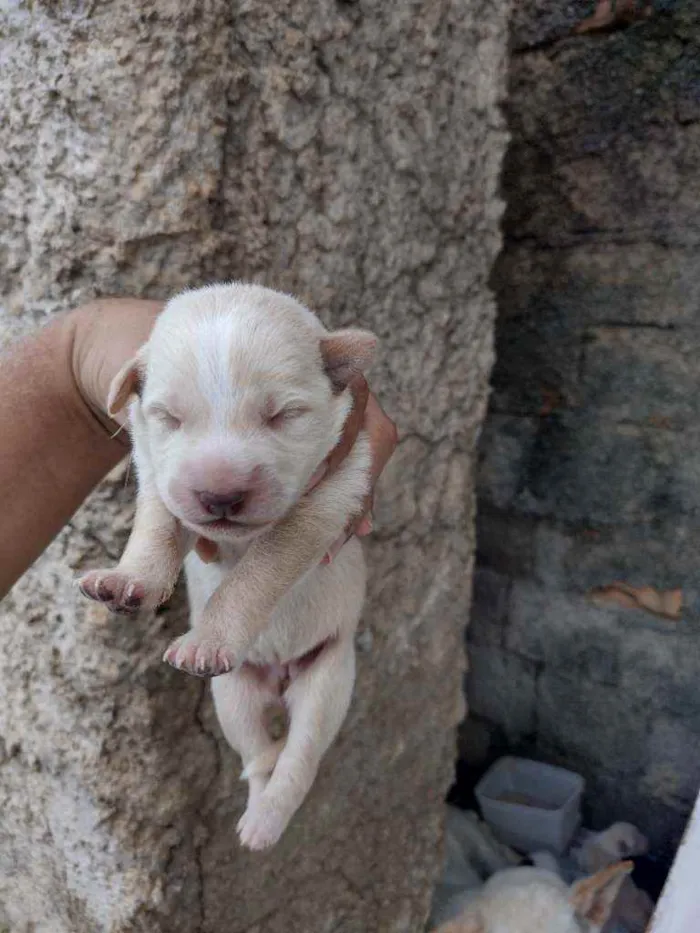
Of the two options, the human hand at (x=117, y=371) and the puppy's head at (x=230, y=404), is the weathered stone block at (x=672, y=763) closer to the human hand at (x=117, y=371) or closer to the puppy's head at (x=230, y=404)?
the human hand at (x=117, y=371)

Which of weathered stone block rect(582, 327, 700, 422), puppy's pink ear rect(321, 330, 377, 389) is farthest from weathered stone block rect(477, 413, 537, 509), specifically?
puppy's pink ear rect(321, 330, 377, 389)

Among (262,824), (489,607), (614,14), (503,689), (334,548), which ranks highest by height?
(614,14)

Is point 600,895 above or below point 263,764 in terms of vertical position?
below

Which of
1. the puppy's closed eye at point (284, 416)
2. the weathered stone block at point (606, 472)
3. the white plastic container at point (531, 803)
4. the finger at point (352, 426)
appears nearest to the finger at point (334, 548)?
the finger at point (352, 426)

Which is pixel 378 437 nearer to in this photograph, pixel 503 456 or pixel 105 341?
pixel 105 341

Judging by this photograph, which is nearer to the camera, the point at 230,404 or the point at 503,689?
the point at 230,404

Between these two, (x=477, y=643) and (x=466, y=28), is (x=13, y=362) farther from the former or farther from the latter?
(x=477, y=643)

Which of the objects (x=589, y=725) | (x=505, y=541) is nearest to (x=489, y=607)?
(x=505, y=541)

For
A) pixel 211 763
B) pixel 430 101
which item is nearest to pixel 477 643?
pixel 211 763
